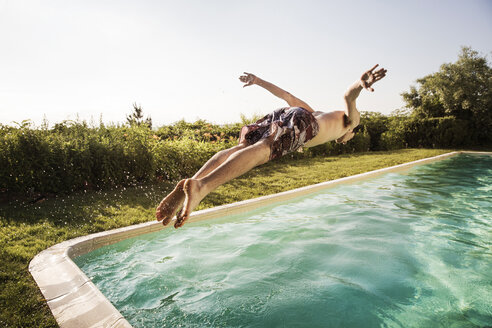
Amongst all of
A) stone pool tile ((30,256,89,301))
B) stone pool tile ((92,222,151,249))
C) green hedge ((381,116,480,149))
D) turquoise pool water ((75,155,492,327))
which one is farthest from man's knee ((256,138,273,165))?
green hedge ((381,116,480,149))

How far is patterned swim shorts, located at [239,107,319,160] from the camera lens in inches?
110

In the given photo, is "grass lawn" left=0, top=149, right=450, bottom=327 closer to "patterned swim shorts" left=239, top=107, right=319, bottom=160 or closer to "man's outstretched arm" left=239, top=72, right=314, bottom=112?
"patterned swim shorts" left=239, top=107, right=319, bottom=160

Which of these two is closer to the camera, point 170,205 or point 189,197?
point 189,197

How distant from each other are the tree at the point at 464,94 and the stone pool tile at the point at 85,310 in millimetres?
19747

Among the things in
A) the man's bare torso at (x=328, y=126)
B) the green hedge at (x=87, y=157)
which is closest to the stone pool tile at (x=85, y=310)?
the man's bare torso at (x=328, y=126)

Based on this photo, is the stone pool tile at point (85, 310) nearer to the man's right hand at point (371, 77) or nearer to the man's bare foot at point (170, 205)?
the man's bare foot at point (170, 205)

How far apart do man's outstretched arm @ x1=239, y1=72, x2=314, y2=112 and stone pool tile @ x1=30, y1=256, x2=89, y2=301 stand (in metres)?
2.66

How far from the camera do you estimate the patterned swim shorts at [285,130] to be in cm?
280

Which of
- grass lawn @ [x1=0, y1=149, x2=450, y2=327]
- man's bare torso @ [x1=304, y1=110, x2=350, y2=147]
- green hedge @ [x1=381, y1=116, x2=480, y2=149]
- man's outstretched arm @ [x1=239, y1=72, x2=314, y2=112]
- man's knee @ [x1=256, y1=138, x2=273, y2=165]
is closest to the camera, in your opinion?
grass lawn @ [x1=0, y1=149, x2=450, y2=327]

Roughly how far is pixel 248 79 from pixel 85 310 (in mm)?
2833

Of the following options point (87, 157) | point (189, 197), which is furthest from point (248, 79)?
point (87, 157)

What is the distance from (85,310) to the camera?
2.09m

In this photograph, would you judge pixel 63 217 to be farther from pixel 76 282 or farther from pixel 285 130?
pixel 285 130

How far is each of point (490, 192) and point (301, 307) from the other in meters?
6.98
